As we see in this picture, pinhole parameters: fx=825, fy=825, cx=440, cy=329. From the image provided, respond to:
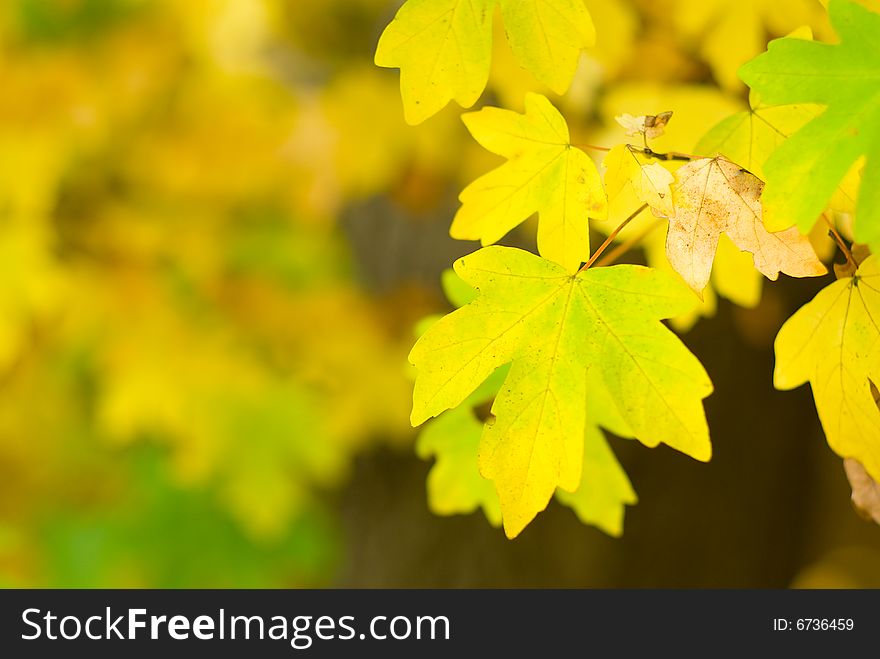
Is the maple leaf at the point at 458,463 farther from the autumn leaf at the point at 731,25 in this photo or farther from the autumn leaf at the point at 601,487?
the autumn leaf at the point at 731,25

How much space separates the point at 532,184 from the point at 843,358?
0.40 meters

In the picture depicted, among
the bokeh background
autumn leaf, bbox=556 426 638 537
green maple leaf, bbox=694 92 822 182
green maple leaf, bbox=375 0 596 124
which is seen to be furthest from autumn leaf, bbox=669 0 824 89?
autumn leaf, bbox=556 426 638 537

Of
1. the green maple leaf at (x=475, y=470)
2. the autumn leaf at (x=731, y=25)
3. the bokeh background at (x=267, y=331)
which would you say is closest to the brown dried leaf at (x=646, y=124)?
the green maple leaf at (x=475, y=470)

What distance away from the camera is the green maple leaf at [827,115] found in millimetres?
784

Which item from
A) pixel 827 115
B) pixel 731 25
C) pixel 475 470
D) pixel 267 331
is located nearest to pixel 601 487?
pixel 475 470

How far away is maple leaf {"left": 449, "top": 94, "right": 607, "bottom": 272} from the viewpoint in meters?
0.94

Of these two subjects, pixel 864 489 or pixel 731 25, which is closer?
pixel 864 489

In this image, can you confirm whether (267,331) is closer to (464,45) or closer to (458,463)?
(458,463)

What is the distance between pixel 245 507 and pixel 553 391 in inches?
88.5

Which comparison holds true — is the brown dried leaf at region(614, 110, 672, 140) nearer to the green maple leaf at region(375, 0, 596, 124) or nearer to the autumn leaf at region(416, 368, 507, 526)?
the green maple leaf at region(375, 0, 596, 124)

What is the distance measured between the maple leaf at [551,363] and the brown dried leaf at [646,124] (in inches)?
6.1

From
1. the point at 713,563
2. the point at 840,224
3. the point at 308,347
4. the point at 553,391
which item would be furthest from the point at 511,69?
the point at 713,563

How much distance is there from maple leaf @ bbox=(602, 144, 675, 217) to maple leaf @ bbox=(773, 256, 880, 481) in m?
0.19

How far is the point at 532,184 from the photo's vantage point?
98 cm
